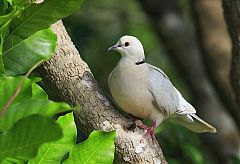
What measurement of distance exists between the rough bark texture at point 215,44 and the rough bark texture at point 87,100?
1712 mm

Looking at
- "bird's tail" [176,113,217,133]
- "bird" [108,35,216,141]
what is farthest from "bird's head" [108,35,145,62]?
"bird's tail" [176,113,217,133]

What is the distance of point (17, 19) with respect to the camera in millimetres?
1492

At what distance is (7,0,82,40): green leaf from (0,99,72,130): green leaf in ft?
1.28

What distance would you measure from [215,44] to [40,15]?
2.67 m

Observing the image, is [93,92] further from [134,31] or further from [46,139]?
[134,31]

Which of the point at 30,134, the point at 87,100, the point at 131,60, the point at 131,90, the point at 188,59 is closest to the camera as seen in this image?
the point at 30,134

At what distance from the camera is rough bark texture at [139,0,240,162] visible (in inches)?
164

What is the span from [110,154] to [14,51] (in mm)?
383

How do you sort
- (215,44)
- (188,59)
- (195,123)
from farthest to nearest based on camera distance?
(188,59) < (215,44) < (195,123)

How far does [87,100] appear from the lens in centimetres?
191

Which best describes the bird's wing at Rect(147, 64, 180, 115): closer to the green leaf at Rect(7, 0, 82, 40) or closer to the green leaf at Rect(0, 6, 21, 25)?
the green leaf at Rect(7, 0, 82, 40)

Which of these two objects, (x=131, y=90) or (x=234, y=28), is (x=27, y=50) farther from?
(x=234, y=28)

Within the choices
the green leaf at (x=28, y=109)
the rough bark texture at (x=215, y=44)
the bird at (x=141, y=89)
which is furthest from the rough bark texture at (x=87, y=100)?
the rough bark texture at (x=215, y=44)

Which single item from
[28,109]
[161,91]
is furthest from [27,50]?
[161,91]
